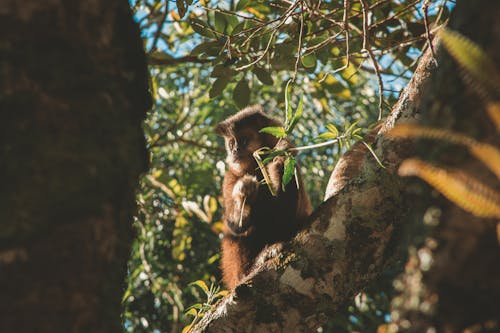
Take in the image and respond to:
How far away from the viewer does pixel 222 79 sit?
3689 mm

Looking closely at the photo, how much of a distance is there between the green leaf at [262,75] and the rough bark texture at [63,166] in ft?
7.56

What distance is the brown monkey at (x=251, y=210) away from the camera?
383cm

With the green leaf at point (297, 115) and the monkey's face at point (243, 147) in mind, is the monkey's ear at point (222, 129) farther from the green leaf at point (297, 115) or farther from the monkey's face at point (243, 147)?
the green leaf at point (297, 115)

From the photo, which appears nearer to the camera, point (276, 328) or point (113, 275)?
point (113, 275)

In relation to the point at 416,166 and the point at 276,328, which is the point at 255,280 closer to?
the point at 276,328

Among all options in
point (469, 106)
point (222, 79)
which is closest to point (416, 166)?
point (469, 106)

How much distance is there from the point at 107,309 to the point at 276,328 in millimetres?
1019

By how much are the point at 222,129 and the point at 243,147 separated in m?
0.51

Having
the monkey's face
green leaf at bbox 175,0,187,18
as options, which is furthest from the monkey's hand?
green leaf at bbox 175,0,187,18

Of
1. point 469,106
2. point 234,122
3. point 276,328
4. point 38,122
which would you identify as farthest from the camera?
point 234,122

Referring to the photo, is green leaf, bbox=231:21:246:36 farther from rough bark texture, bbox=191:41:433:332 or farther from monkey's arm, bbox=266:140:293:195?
rough bark texture, bbox=191:41:433:332

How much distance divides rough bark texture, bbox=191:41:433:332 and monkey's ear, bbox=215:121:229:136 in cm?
262

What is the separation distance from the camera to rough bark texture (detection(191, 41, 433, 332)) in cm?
229

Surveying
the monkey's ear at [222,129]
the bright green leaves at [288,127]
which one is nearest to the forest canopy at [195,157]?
the monkey's ear at [222,129]
